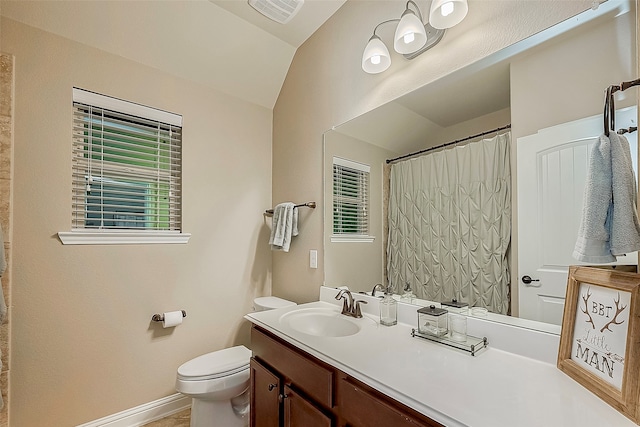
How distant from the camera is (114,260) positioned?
1886 mm

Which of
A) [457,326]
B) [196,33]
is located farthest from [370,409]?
[196,33]

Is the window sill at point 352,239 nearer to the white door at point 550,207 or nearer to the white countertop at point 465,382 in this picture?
the white countertop at point 465,382

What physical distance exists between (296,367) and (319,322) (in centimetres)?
45

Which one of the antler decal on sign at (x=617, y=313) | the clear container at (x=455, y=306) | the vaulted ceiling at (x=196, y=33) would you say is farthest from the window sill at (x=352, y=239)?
the vaulted ceiling at (x=196, y=33)

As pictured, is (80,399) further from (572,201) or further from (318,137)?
(572,201)

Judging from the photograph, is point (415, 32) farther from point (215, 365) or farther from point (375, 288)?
point (215, 365)

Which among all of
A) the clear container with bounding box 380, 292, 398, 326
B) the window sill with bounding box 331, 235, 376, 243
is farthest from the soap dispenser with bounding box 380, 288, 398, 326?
the window sill with bounding box 331, 235, 376, 243

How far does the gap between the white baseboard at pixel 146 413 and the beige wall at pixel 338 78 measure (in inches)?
39.6

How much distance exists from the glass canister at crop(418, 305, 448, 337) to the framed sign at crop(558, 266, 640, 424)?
1.25ft

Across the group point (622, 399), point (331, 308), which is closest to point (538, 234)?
point (622, 399)

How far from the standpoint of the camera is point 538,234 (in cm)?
106

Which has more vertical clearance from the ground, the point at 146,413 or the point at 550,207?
the point at 550,207

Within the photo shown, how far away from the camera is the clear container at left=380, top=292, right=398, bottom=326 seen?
1458 millimetres

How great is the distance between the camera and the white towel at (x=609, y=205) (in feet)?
2.47
